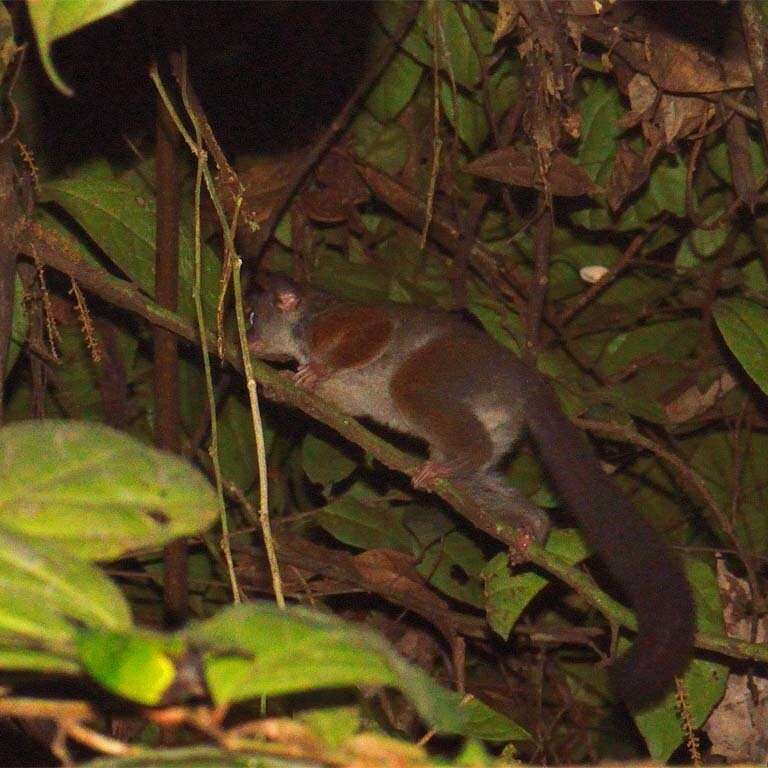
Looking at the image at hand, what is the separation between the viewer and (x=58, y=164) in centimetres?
441

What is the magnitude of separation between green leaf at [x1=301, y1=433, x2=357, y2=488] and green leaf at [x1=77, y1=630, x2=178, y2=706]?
3.25m

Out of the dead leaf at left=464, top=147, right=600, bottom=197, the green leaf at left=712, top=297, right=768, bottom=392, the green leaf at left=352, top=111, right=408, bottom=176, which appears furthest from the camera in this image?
the green leaf at left=352, top=111, right=408, bottom=176

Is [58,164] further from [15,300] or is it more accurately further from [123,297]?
[123,297]

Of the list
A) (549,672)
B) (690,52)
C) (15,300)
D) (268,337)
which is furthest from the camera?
(549,672)

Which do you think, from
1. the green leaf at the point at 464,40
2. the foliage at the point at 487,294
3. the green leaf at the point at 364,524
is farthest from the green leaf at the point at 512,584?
the green leaf at the point at 464,40

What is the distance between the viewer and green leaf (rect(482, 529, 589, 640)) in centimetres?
362

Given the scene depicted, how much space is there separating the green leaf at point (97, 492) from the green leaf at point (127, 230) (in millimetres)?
2383

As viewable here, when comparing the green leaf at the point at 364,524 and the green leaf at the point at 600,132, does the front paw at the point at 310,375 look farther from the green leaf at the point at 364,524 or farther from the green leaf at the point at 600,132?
the green leaf at the point at 600,132

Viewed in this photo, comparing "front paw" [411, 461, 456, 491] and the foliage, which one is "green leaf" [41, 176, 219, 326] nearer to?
the foliage

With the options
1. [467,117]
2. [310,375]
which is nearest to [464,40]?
[467,117]

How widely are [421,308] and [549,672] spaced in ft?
5.56

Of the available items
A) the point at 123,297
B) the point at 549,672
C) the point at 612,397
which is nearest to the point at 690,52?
the point at 612,397

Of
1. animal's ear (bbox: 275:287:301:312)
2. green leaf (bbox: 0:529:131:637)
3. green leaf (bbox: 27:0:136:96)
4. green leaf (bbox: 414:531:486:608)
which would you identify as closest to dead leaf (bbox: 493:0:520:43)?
animal's ear (bbox: 275:287:301:312)

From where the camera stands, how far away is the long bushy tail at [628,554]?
261cm
